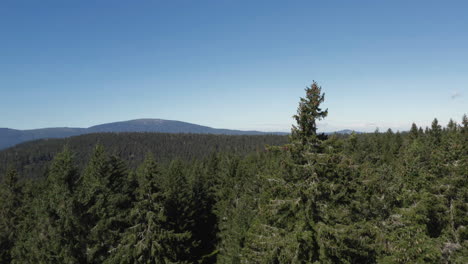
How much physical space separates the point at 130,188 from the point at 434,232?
1082 inches

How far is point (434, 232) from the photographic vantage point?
19.1 m

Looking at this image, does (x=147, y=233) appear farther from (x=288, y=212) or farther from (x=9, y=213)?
(x=9, y=213)

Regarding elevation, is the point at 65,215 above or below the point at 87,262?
above

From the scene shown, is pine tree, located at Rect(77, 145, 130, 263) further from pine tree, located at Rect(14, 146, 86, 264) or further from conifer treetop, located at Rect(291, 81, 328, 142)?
conifer treetop, located at Rect(291, 81, 328, 142)

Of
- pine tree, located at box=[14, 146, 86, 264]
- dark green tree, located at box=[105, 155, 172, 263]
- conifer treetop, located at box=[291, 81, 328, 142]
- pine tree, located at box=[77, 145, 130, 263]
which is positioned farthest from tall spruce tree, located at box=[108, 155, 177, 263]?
conifer treetop, located at box=[291, 81, 328, 142]

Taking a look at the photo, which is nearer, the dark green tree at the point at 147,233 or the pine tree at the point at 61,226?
the pine tree at the point at 61,226

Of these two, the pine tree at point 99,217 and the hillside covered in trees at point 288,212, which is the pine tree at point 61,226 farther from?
the pine tree at point 99,217

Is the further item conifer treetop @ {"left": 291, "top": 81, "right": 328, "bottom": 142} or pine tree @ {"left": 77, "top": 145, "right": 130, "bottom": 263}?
pine tree @ {"left": 77, "top": 145, "right": 130, "bottom": 263}

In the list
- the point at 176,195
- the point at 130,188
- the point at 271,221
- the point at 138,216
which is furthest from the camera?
the point at 176,195

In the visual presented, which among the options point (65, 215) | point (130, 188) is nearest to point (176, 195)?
point (130, 188)

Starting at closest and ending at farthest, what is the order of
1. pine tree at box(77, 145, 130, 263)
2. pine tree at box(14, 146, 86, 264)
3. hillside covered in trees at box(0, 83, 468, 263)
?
hillside covered in trees at box(0, 83, 468, 263)
pine tree at box(14, 146, 86, 264)
pine tree at box(77, 145, 130, 263)

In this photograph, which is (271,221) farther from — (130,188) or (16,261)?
(16,261)

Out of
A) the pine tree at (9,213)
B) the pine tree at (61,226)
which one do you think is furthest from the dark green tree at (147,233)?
the pine tree at (9,213)

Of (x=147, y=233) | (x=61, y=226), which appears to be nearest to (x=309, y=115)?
(x=147, y=233)
